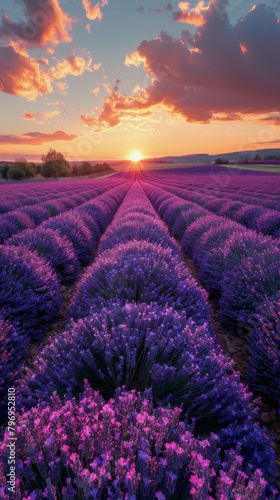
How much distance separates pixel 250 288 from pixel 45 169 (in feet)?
201

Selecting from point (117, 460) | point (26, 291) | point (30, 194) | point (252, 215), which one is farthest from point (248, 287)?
point (30, 194)

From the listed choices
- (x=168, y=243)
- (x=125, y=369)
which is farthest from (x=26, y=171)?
(x=125, y=369)

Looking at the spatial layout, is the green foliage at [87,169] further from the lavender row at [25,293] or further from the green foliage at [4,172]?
the lavender row at [25,293]

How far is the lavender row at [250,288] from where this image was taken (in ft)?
9.69

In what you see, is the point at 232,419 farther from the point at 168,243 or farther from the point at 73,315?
the point at 168,243

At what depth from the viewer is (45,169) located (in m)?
60.6

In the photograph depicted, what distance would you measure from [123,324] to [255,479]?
48.0 inches

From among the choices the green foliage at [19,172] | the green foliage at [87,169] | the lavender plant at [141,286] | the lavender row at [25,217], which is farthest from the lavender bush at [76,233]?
the green foliage at [87,169]

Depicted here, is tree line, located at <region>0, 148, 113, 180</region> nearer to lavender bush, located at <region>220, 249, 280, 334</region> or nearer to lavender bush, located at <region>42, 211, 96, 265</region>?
lavender bush, located at <region>42, 211, 96, 265</region>

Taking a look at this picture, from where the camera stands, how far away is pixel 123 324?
7.23 feet

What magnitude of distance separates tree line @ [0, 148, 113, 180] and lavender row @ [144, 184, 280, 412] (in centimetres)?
5099

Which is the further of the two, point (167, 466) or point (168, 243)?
point (168, 243)

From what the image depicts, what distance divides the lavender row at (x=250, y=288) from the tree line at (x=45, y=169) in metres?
51.0

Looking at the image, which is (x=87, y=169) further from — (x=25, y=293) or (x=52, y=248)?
(x=25, y=293)
